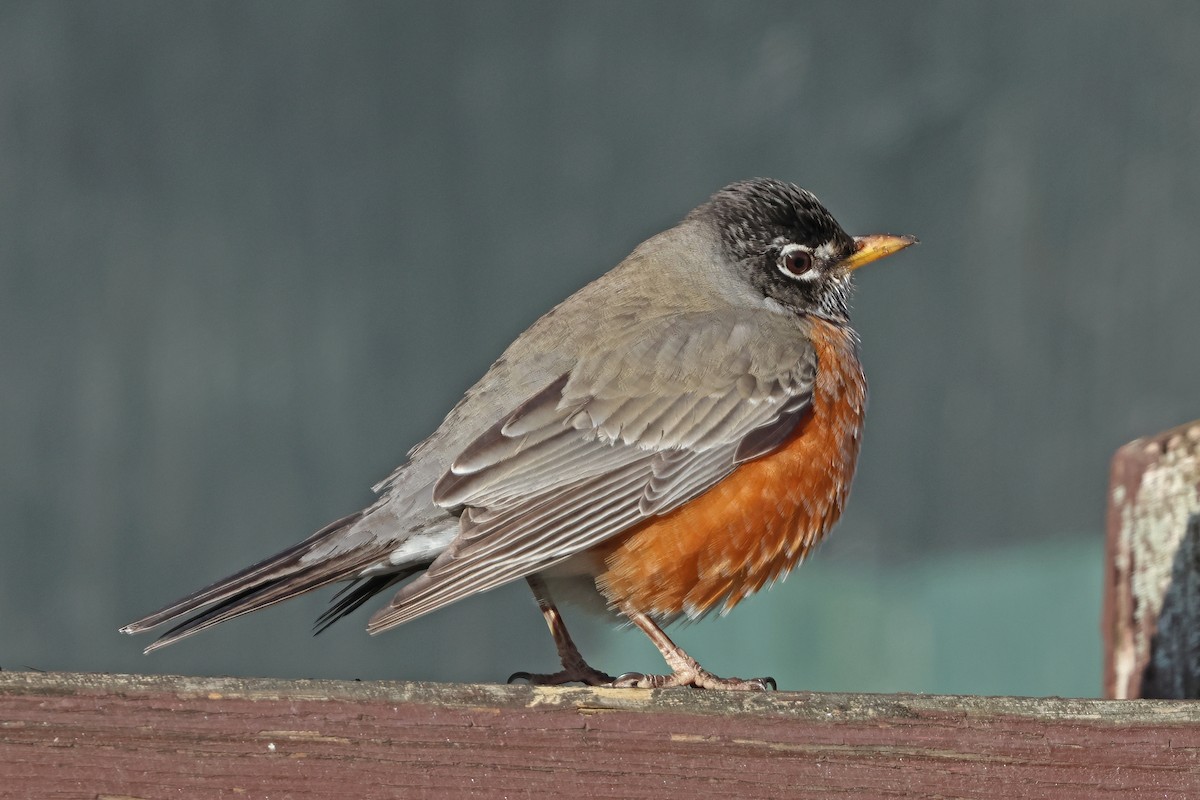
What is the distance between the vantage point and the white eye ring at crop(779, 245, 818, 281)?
3930 mm

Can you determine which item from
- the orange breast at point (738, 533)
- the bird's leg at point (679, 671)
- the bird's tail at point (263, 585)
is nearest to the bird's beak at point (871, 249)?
the orange breast at point (738, 533)

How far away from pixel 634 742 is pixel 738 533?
1115mm

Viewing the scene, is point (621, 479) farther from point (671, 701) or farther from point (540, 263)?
point (540, 263)

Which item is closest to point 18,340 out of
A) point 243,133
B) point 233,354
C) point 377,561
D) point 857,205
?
point 233,354

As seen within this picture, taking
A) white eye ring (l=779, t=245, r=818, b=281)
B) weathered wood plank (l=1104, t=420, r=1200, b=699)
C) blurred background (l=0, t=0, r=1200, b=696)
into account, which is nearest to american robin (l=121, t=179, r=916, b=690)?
white eye ring (l=779, t=245, r=818, b=281)

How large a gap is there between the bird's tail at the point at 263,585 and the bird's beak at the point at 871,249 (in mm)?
1572

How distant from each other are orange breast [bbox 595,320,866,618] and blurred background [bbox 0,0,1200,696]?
1.83 meters

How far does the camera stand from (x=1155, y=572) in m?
3.02

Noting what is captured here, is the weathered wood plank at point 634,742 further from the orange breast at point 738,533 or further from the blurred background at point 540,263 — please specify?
the blurred background at point 540,263

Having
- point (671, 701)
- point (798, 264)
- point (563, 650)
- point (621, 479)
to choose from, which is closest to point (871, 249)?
point (798, 264)

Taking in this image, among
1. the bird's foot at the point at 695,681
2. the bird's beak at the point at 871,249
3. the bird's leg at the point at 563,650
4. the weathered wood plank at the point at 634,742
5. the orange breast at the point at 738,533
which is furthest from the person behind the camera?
the bird's beak at the point at 871,249

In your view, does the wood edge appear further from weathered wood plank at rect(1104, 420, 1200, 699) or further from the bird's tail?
weathered wood plank at rect(1104, 420, 1200, 699)

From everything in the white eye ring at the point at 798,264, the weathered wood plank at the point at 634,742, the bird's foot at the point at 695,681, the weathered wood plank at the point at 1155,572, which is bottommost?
the weathered wood plank at the point at 634,742

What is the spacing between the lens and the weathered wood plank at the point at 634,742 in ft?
6.56
